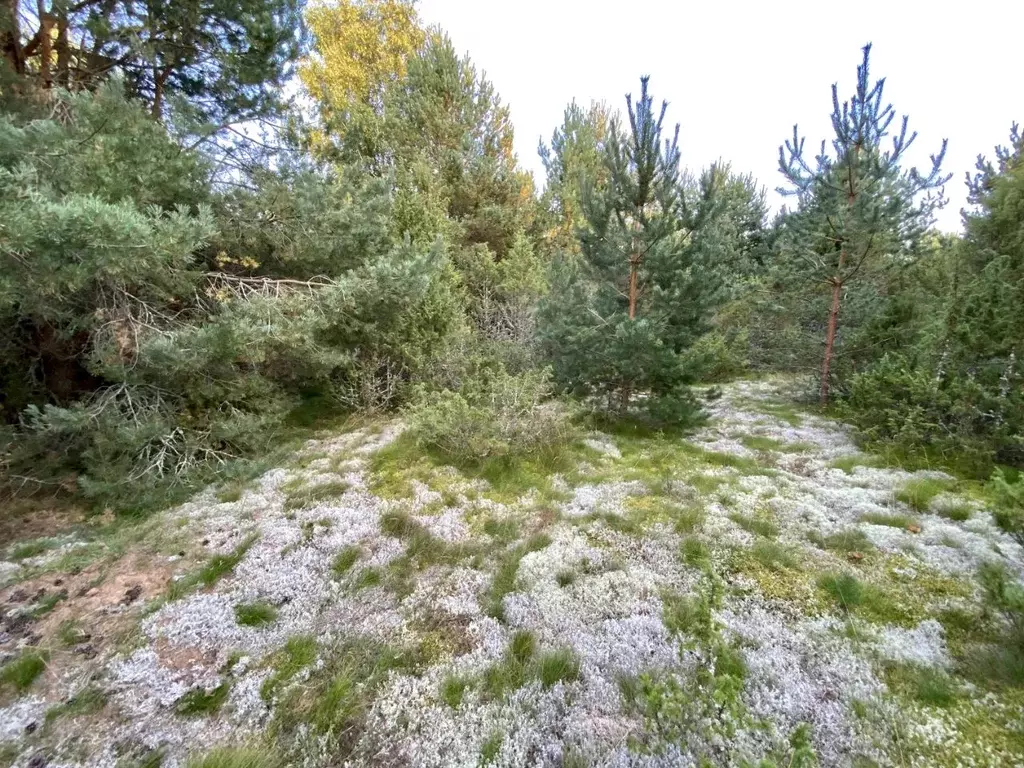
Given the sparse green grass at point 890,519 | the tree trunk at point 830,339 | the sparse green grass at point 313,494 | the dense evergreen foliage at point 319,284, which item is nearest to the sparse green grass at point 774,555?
the sparse green grass at point 890,519

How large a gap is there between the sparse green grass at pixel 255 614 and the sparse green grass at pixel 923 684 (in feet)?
10.1

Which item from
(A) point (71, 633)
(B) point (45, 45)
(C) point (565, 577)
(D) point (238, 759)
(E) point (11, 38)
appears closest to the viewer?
(D) point (238, 759)

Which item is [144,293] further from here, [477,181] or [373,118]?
[477,181]

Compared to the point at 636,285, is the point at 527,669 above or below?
below

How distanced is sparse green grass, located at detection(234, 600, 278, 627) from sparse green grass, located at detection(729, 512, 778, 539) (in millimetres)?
3230

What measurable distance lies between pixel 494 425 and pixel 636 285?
2.49 metres

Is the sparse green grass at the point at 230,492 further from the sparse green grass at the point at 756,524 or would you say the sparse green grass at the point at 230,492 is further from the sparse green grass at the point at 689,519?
the sparse green grass at the point at 756,524

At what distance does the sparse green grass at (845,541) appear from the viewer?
275cm

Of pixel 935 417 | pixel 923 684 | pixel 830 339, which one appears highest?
pixel 830 339

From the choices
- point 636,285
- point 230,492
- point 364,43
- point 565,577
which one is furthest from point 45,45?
point 364,43

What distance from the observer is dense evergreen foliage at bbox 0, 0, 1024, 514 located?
10.9ft

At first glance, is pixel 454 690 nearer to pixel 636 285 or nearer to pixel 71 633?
pixel 71 633

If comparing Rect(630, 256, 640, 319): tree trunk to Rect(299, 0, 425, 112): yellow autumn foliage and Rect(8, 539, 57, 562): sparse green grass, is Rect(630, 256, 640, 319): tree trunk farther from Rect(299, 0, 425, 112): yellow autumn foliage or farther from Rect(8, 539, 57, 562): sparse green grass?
Rect(299, 0, 425, 112): yellow autumn foliage

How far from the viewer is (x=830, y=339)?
19.8 feet
